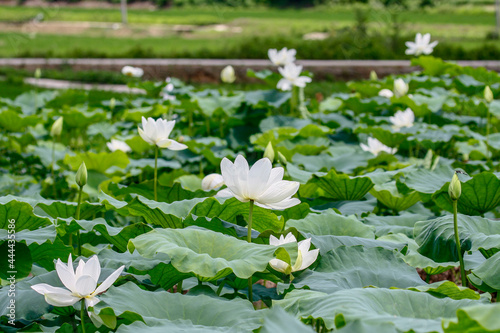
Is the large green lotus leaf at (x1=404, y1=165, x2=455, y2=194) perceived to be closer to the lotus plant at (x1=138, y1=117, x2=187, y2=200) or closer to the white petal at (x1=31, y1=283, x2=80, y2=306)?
the lotus plant at (x1=138, y1=117, x2=187, y2=200)

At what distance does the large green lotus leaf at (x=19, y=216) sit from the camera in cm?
160

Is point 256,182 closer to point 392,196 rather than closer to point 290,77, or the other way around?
point 392,196

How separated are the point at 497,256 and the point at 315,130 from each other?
78.7 inches

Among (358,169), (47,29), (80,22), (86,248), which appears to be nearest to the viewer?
(86,248)

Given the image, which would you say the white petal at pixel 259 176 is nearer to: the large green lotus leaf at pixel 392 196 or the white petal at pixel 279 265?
the white petal at pixel 279 265

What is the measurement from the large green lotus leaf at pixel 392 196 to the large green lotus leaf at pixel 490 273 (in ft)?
2.57

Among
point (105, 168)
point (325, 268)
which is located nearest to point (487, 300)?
point (325, 268)

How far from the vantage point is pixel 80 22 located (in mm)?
20203

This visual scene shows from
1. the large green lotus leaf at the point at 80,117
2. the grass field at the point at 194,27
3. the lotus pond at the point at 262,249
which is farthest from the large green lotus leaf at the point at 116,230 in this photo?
the grass field at the point at 194,27

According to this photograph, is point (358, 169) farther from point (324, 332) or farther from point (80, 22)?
→ point (80, 22)

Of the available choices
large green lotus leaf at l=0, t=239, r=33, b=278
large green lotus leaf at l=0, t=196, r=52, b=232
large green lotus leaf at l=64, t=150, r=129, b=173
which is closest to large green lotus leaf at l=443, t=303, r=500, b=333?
large green lotus leaf at l=0, t=239, r=33, b=278

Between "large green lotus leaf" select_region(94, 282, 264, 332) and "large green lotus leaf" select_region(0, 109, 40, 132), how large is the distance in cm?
280

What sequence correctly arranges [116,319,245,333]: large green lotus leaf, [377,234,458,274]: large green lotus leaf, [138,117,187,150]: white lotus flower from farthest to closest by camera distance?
[138,117,187,150]: white lotus flower → [377,234,458,274]: large green lotus leaf → [116,319,245,333]: large green lotus leaf

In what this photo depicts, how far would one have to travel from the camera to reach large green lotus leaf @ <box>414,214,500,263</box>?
4.85 feet
